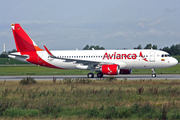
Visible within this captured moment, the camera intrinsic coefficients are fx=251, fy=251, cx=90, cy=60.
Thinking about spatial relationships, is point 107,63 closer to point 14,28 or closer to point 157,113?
point 14,28

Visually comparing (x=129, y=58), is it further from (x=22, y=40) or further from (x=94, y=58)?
(x=22, y=40)

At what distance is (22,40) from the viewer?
39.8 meters

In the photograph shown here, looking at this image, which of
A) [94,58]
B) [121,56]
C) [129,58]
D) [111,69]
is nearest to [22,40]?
[94,58]

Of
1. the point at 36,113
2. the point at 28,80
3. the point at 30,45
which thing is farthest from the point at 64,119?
the point at 30,45

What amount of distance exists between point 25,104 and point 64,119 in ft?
12.8

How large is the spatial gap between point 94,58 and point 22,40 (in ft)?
39.6

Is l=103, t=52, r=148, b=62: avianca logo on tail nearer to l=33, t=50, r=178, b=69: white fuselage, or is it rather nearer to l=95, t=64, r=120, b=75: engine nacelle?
l=33, t=50, r=178, b=69: white fuselage

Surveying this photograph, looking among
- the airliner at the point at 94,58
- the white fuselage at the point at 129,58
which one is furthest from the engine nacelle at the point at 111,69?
the white fuselage at the point at 129,58

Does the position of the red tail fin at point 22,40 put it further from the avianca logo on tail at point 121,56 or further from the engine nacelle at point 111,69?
the engine nacelle at point 111,69

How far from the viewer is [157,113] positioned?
12.1m

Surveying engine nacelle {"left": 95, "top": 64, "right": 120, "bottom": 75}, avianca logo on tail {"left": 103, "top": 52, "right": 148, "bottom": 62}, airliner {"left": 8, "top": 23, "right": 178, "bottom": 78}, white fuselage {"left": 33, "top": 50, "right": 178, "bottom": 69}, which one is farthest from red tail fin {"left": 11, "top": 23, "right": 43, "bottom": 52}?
engine nacelle {"left": 95, "top": 64, "right": 120, "bottom": 75}

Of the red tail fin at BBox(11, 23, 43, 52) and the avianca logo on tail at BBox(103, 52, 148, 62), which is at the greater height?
the red tail fin at BBox(11, 23, 43, 52)

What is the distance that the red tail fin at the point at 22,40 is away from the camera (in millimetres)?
39750

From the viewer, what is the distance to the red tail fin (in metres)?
39.8
